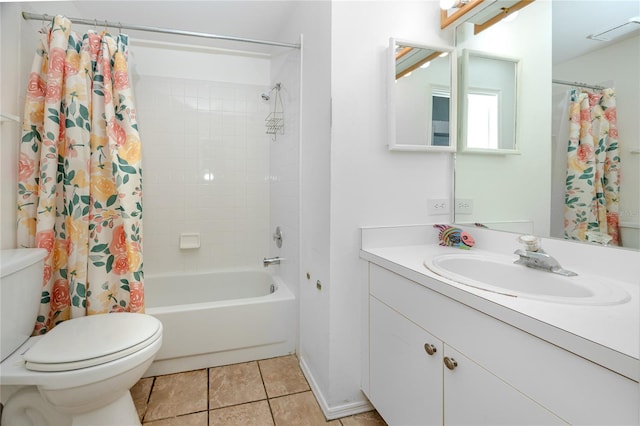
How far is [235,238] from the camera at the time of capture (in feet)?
9.04

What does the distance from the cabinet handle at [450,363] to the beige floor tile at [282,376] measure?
1021mm

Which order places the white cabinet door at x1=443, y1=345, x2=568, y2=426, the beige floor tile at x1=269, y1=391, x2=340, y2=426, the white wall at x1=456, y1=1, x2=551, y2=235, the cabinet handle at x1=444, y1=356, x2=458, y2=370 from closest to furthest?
the white cabinet door at x1=443, y1=345, x2=568, y2=426, the cabinet handle at x1=444, y1=356, x2=458, y2=370, the white wall at x1=456, y1=1, x2=551, y2=235, the beige floor tile at x1=269, y1=391, x2=340, y2=426

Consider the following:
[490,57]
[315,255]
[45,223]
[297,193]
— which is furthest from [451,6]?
[45,223]

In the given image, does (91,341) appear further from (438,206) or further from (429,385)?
(438,206)

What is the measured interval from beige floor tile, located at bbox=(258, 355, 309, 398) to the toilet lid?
721 millimetres

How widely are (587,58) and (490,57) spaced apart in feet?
1.54

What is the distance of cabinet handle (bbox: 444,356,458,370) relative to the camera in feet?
3.02

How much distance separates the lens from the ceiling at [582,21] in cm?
99

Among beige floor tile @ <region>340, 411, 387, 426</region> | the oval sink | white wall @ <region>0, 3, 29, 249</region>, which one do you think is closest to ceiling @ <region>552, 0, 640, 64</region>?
the oval sink

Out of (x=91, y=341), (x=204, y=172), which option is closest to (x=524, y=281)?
(x=91, y=341)

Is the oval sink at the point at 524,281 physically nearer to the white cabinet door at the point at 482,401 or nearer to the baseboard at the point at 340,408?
the white cabinet door at the point at 482,401

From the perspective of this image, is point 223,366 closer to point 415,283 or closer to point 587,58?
point 415,283

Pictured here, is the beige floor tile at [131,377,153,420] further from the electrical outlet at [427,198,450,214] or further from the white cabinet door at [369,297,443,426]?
the electrical outlet at [427,198,450,214]

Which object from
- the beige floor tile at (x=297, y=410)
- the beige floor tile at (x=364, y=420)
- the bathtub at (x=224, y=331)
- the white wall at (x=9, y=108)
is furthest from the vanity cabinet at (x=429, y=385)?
the white wall at (x=9, y=108)
